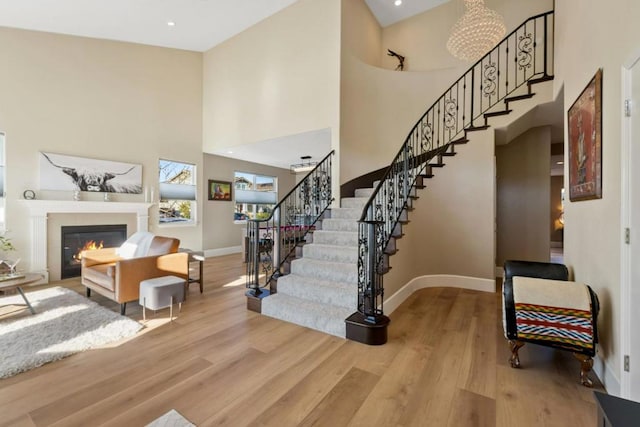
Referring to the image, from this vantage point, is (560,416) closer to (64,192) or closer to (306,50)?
(306,50)

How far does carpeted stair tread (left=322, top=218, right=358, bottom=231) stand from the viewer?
4211 millimetres

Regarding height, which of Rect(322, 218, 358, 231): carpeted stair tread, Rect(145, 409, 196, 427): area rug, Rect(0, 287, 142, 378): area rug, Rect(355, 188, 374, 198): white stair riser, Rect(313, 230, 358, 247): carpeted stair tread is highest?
Rect(355, 188, 374, 198): white stair riser

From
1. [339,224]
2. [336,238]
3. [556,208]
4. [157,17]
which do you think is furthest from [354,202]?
[556,208]

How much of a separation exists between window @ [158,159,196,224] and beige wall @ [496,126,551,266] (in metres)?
7.00

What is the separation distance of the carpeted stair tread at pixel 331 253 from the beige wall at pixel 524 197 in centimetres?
363

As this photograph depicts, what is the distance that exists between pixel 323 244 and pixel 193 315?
1.92m

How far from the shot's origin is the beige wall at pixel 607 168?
1.83 m

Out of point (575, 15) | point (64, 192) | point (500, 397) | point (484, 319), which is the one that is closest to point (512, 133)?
point (575, 15)

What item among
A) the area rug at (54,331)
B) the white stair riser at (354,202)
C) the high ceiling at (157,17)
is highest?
the high ceiling at (157,17)

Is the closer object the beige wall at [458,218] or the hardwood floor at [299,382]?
the hardwood floor at [299,382]

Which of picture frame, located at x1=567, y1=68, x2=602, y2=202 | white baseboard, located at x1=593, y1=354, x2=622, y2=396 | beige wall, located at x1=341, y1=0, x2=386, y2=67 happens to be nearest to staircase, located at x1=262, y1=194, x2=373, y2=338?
white baseboard, located at x1=593, y1=354, x2=622, y2=396

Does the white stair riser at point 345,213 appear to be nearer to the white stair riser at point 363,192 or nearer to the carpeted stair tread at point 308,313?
the white stair riser at point 363,192

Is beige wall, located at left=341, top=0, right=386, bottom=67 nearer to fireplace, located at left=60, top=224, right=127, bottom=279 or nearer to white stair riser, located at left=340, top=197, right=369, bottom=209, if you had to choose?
white stair riser, located at left=340, top=197, right=369, bottom=209

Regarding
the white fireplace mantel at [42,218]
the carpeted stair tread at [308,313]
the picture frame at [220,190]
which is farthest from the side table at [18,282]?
the picture frame at [220,190]
